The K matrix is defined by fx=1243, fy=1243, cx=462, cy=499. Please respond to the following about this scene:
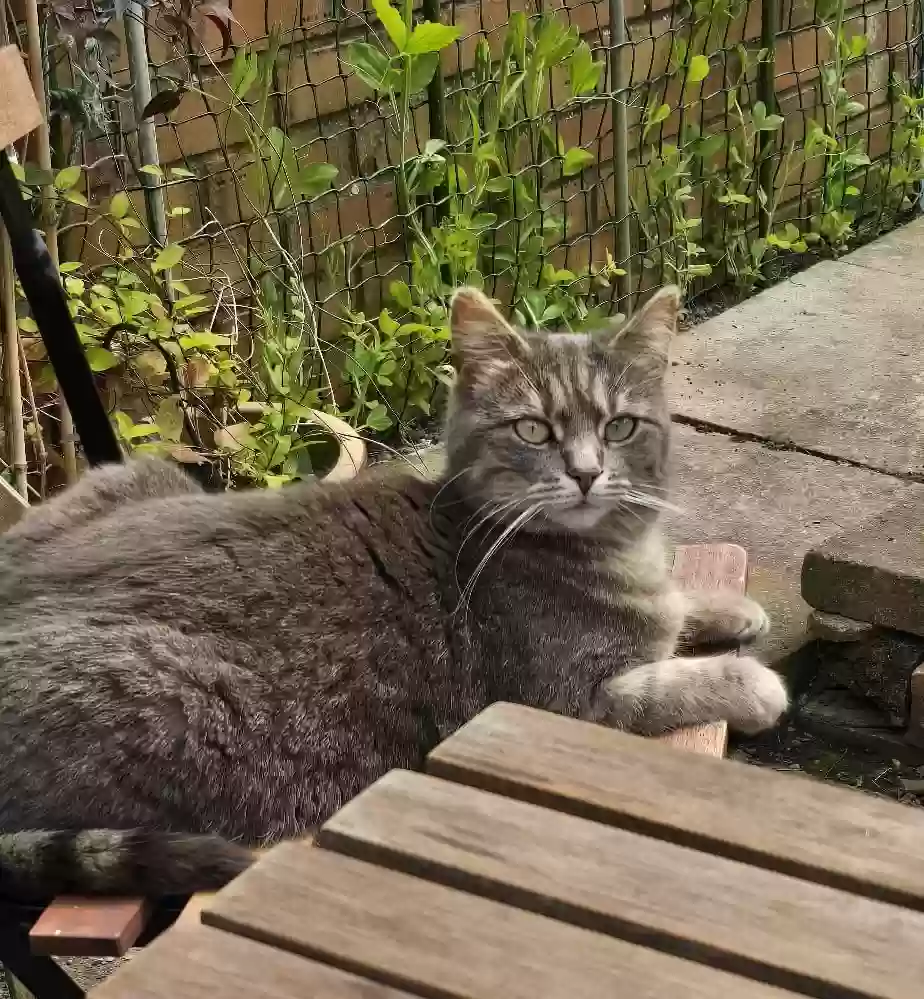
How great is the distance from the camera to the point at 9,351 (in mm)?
2633

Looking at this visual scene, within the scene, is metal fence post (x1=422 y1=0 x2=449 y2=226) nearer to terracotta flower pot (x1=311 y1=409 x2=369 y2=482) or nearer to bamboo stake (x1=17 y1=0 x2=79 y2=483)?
terracotta flower pot (x1=311 y1=409 x2=369 y2=482)

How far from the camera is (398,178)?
3885 mm

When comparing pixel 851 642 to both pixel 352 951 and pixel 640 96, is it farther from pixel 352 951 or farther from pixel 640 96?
pixel 640 96

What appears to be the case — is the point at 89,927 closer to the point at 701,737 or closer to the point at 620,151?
the point at 701,737

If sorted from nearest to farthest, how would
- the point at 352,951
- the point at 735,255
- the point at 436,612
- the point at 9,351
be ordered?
the point at 352,951 < the point at 436,612 < the point at 9,351 < the point at 735,255

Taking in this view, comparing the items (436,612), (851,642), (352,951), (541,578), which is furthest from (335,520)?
(851,642)

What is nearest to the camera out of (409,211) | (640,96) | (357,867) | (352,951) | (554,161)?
(352,951)

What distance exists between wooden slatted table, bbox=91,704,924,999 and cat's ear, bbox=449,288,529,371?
109cm

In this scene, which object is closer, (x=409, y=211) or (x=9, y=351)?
(x=9, y=351)

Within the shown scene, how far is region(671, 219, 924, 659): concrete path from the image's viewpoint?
3449mm

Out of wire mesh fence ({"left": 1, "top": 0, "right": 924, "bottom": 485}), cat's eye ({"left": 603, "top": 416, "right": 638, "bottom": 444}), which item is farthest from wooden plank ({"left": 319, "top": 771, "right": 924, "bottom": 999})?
wire mesh fence ({"left": 1, "top": 0, "right": 924, "bottom": 485})

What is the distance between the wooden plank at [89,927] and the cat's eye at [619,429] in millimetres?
1161

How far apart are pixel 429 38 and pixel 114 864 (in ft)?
8.73

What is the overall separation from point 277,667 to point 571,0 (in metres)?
3.41
